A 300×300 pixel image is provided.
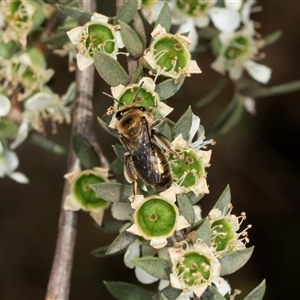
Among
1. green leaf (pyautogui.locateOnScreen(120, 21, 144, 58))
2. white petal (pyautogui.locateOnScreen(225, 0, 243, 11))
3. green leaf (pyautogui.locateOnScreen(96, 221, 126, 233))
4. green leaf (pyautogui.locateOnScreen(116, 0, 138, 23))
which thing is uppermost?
green leaf (pyautogui.locateOnScreen(116, 0, 138, 23))

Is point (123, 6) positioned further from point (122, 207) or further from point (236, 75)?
point (236, 75)

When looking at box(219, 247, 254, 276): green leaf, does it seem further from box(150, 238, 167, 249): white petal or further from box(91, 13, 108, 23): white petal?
box(91, 13, 108, 23): white petal

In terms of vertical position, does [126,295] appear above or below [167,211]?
below

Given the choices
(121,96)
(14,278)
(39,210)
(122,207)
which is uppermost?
(121,96)

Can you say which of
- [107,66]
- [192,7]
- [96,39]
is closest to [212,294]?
[107,66]

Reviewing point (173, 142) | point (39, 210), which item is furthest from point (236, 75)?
point (39, 210)

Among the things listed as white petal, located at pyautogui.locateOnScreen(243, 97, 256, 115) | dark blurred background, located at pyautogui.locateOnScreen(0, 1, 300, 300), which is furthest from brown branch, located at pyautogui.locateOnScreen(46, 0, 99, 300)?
dark blurred background, located at pyautogui.locateOnScreen(0, 1, 300, 300)
